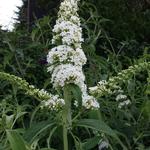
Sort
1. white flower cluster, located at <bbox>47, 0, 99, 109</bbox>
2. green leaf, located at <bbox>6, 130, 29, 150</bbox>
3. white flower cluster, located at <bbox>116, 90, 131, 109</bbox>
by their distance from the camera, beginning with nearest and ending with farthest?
green leaf, located at <bbox>6, 130, 29, 150</bbox> < white flower cluster, located at <bbox>47, 0, 99, 109</bbox> < white flower cluster, located at <bbox>116, 90, 131, 109</bbox>

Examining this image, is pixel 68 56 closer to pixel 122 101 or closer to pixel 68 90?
pixel 68 90

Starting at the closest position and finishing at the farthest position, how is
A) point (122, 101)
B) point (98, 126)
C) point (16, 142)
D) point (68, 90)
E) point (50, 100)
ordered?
point (16, 142) < point (98, 126) < point (68, 90) < point (50, 100) < point (122, 101)

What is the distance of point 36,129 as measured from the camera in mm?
2660

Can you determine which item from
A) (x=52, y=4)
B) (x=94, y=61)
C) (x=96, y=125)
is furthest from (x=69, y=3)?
(x=52, y=4)

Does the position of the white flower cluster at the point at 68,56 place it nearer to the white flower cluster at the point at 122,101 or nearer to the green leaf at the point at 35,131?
the green leaf at the point at 35,131

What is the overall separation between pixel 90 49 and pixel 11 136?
255 cm

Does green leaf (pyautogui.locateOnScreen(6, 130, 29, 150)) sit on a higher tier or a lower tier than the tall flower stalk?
lower

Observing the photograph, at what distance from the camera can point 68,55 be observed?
275 cm

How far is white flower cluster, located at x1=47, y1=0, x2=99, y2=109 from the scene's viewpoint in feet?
8.84

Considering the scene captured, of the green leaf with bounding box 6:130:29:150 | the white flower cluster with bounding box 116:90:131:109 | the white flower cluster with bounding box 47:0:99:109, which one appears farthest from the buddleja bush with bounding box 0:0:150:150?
the white flower cluster with bounding box 116:90:131:109

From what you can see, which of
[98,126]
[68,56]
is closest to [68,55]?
[68,56]

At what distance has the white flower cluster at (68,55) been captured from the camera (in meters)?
2.69

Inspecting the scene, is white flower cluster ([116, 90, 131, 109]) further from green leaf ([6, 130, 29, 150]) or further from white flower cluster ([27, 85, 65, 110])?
green leaf ([6, 130, 29, 150])

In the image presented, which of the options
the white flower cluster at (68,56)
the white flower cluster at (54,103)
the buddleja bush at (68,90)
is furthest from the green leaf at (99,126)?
the white flower cluster at (68,56)
